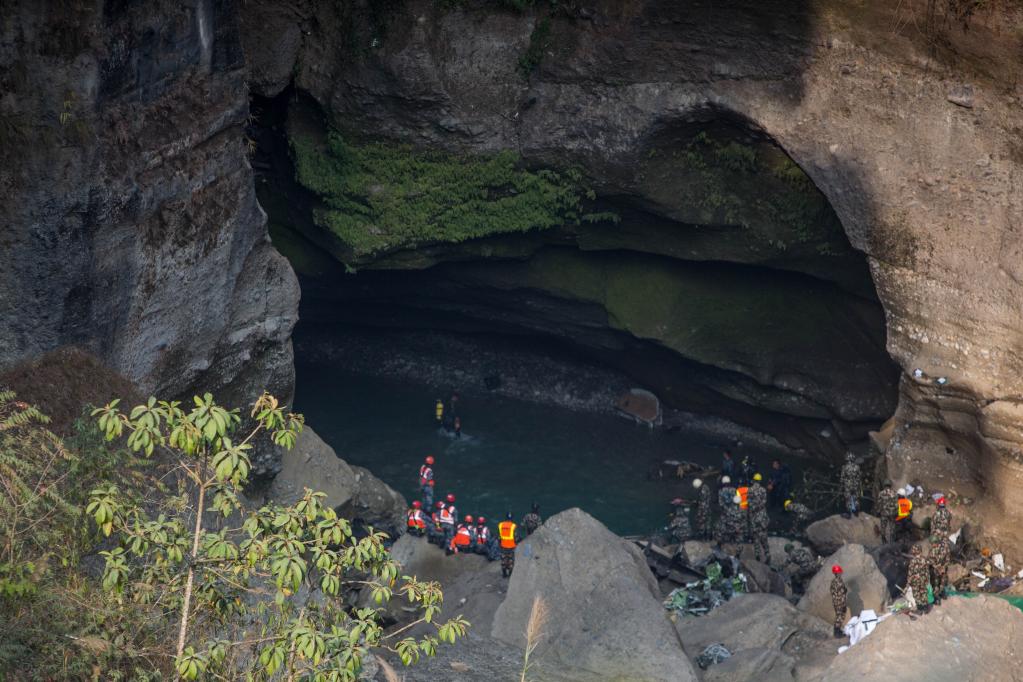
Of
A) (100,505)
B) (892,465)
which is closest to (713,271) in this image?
(892,465)

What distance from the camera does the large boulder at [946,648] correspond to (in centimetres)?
1542

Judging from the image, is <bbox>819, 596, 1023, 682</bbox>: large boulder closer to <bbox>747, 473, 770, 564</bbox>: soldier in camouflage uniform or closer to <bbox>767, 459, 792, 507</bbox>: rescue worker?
<bbox>747, 473, 770, 564</bbox>: soldier in camouflage uniform

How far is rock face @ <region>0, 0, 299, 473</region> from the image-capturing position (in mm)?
16125

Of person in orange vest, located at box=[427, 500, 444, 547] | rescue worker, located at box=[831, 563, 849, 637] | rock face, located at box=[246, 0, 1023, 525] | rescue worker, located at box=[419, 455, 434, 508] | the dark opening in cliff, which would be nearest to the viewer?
rescue worker, located at box=[831, 563, 849, 637]

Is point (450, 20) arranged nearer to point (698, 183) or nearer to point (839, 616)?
point (698, 183)

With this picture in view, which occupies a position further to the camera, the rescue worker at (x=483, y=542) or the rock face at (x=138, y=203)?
the rescue worker at (x=483, y=542)

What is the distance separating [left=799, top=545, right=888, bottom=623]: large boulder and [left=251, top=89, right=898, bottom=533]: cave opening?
232 inches

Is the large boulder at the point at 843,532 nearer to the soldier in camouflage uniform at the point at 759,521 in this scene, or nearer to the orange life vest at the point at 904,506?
the orange life vest at the point at 904,506

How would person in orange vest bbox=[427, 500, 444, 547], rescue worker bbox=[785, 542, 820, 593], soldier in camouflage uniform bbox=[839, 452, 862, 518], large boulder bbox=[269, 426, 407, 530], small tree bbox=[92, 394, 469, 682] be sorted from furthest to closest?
soldier in camouflage uniform bbox=[839, 452, 862, 518] < large boulder bbox=[269, 426, 407, 530] < rescue worker bbox=[785, 542, 820, 593] < person in orange vest bbox=[427, 500, 444, 547] < small tree bbox=[92, 394, 469, 682]

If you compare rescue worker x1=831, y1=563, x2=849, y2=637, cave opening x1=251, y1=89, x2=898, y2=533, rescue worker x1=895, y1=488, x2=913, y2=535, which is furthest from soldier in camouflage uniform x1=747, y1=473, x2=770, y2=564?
rescue worker x1=831, y1=563, x2=849, y2=637

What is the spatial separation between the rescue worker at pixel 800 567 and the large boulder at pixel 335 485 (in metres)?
7.91

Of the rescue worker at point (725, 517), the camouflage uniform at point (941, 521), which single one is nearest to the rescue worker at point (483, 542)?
the rescue worker at point (725, 517)

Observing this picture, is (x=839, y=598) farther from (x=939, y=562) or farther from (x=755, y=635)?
(x=939, y=562)

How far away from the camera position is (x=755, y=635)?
60.1 feet
